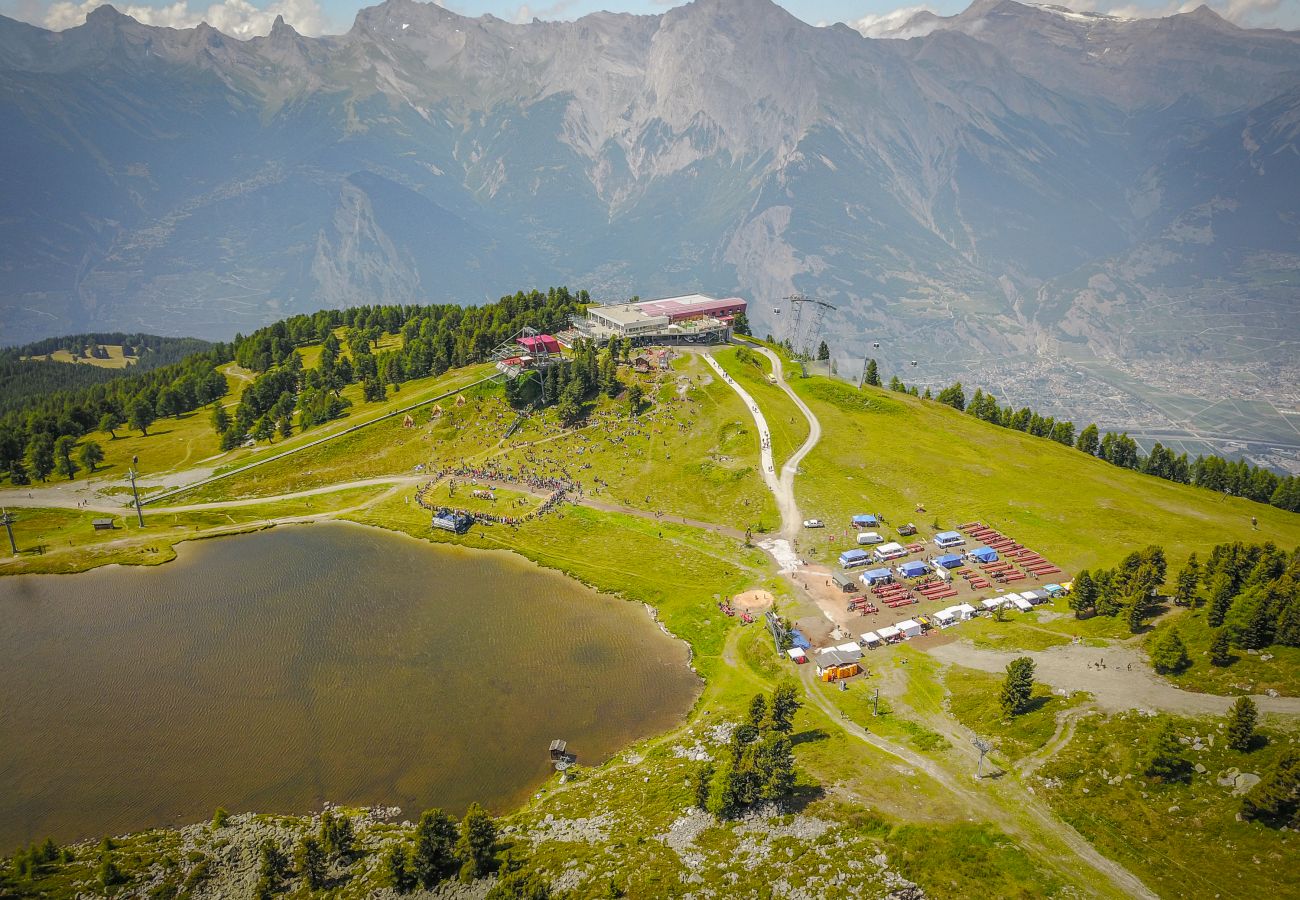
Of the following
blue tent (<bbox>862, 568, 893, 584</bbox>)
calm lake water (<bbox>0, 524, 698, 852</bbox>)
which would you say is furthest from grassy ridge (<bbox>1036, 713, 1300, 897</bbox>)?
calm lake water (<bbox>0, 524, 698, 852</bbox>)

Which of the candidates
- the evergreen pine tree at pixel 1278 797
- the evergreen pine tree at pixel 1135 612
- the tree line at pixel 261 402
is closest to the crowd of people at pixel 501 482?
the tree line at pixel 261 402

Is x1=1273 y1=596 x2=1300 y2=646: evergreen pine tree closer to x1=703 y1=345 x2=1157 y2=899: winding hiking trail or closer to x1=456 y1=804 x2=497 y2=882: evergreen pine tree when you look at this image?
x1=703 y1=345 x2=1157 y2=899: winding hiking trail

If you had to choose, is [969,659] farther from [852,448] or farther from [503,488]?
[503,488]

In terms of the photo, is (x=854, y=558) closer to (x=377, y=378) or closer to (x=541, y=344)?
(x=541, y=344)

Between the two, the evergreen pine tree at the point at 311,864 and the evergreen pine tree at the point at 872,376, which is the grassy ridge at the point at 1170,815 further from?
the evergreen pine tree at the point at 872,376

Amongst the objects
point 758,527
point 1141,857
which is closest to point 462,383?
point 758,527
